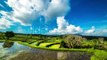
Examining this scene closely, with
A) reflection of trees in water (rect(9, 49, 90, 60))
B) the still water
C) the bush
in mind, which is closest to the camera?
reflection of trees in water (rect(9, 49, 90, 60))

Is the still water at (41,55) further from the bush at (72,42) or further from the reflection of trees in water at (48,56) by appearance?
Answer: the bush at (72,42)

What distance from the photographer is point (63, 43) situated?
7600cm

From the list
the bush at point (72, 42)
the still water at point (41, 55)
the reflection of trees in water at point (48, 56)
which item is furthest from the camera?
the bush at point (72, 42)

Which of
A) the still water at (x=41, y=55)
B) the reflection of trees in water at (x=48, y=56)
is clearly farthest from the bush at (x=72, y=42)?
the reflection of trees in water at (x=48, y=56)

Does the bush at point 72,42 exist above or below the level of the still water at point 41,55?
above

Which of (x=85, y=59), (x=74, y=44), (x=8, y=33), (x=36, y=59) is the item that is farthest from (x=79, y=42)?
(x=8, y=33)

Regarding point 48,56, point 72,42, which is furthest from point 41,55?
point 72,42

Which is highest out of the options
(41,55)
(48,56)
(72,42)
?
(72,42)

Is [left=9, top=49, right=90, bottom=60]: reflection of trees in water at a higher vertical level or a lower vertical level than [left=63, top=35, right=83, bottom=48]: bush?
lower

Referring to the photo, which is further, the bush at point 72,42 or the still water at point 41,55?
the bush at point 72,42

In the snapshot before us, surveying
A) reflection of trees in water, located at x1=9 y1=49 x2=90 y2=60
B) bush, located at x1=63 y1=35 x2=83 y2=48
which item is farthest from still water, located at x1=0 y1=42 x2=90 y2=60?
bush, located at x1=63 y1=35 x2=83 y2=48

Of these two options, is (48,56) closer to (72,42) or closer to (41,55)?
(41,55)

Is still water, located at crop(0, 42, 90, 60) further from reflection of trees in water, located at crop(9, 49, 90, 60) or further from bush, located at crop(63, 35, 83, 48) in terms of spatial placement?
bush, located at crop(63, 35, 83, 48)

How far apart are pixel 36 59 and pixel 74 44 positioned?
3452 cm
